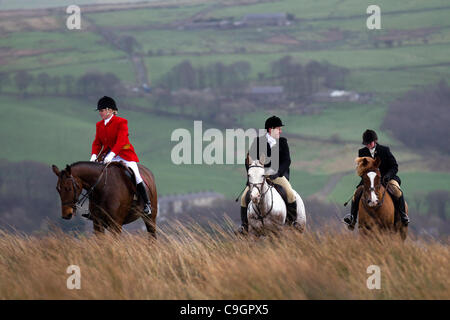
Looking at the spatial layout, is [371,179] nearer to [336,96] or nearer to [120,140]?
[120,140]

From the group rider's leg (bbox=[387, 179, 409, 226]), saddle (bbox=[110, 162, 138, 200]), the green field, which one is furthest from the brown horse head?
the green field

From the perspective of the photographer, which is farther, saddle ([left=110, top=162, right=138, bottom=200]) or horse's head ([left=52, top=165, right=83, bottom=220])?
saddle ([left=110, top=162, right=138, bottom=200])

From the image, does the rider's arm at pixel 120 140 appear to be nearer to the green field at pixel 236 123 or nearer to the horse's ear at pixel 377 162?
the horse's ear at pixel 377 162

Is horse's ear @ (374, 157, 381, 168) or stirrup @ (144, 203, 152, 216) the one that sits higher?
horse's ear @ (374, 157, 381, 168)

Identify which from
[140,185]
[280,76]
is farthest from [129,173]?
[280,76]

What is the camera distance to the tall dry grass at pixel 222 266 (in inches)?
371

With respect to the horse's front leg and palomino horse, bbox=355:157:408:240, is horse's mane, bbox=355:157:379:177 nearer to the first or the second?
palomino horse, bbox=355:157:408:240

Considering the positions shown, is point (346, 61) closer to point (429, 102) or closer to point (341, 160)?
point (429, 102)

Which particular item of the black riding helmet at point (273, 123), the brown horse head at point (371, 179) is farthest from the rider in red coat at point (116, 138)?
the brown horse head at point (371, 179)

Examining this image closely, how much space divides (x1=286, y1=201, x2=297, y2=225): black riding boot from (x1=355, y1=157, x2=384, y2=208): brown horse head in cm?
136

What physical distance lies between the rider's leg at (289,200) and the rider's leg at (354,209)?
3.24 feet

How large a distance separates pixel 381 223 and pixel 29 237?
602 cm

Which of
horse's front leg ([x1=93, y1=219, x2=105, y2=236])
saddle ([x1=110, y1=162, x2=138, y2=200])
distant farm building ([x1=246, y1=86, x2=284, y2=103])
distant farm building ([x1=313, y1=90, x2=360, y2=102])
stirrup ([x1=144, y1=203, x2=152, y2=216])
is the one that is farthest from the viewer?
distant farm building ([x1=246, y1=86, x2=284, y2=103])

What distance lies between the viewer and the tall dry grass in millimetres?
9414
